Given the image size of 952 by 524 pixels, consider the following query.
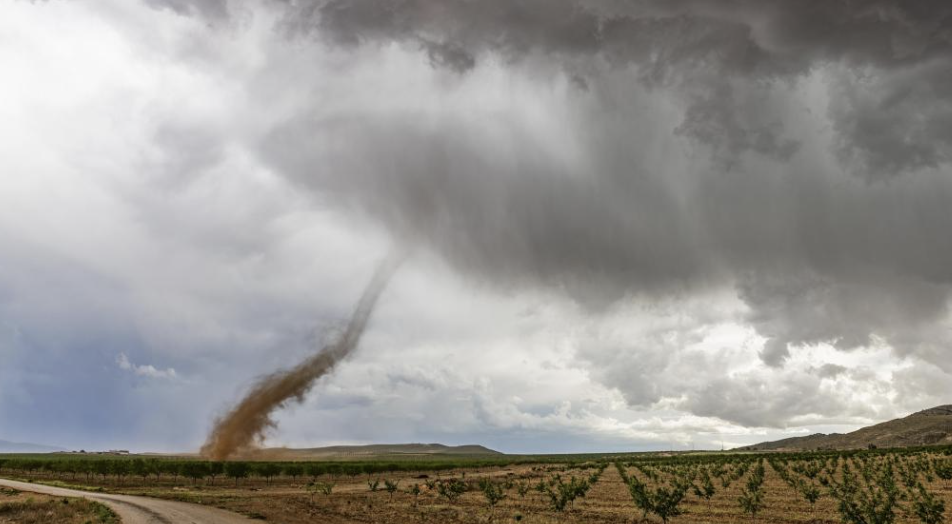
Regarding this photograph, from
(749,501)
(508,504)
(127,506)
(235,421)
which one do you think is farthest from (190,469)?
(749,501)

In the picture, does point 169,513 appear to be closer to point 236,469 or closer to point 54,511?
point 54,511

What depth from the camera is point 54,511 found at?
2066 inches

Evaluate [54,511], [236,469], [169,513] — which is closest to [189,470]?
[236,469]

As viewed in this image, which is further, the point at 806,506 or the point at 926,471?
the point at 926,471

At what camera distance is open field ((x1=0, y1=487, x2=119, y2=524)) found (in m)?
47.3

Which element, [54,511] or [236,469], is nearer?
[54,511]

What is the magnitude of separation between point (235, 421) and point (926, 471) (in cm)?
11851

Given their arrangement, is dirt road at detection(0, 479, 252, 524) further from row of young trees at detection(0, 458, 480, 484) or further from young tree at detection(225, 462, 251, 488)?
Result: row of young trees at detection(0, 458, 480, 484)

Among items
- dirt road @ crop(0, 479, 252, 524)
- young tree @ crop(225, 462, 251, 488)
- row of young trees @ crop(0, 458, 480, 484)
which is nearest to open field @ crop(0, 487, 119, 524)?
dirt road @ crop(0, 479, 252, 524)

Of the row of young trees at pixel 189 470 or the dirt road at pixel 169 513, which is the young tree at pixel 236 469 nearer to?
the row of young trees at pixel 189 470

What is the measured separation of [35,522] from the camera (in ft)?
156

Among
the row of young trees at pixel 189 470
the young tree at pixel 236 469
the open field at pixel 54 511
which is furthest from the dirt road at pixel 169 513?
the row of young trees at pixel 189 470

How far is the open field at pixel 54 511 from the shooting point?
47309 mm

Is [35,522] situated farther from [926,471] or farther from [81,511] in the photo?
[926,471]
